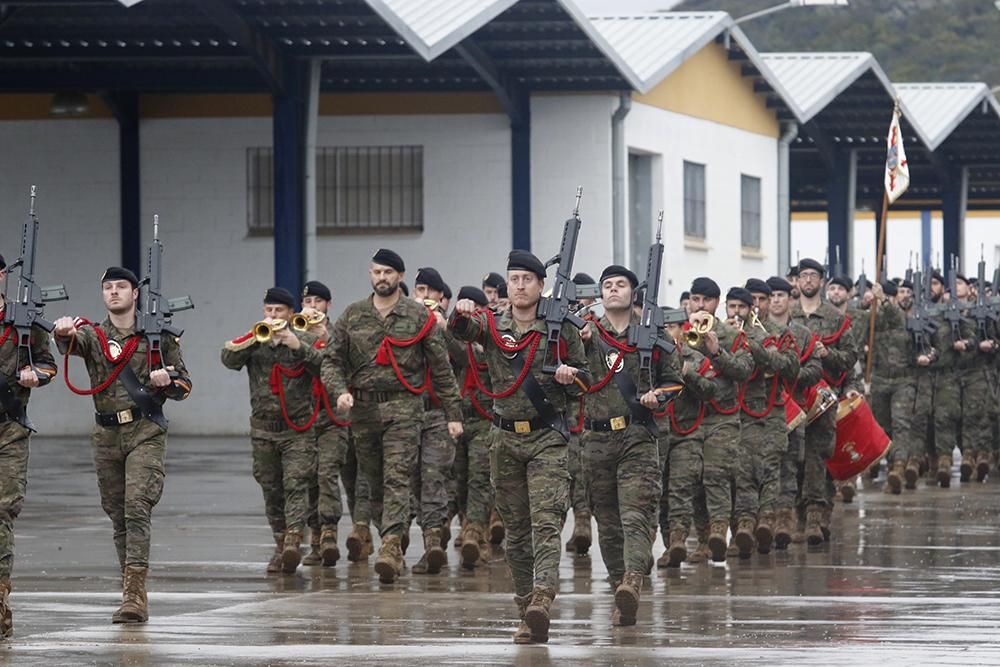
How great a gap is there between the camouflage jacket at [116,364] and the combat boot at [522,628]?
2.22 metres

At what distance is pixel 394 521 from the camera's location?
45.3 feet

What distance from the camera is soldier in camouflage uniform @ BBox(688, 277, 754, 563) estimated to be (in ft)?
49.3

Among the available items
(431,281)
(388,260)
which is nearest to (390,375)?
(388,260)

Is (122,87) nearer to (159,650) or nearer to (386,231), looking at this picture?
(386,231)

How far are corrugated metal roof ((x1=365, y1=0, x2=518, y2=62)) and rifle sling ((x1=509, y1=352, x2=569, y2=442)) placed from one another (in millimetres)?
13370

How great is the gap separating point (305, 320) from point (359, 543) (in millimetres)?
1615

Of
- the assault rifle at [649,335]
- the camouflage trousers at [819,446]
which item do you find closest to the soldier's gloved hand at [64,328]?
the assault rifle at [649,335]

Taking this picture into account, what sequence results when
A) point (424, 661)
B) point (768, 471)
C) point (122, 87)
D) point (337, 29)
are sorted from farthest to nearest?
point (122, 87), point (337, 29), point (768, 471), point (424, 661)

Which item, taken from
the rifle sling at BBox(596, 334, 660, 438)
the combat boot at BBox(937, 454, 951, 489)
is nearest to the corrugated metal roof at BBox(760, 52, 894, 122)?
the combat boot at BBox(937, 454, 951, 489)

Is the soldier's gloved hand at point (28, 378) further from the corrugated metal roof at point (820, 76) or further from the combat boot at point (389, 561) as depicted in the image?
the corrugated metal roof at point (820, 76)

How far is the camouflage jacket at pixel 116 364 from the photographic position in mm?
12070

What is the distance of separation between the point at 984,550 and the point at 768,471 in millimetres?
1678

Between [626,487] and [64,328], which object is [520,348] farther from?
[64,328]

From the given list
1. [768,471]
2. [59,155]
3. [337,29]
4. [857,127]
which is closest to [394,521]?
[768,471]
